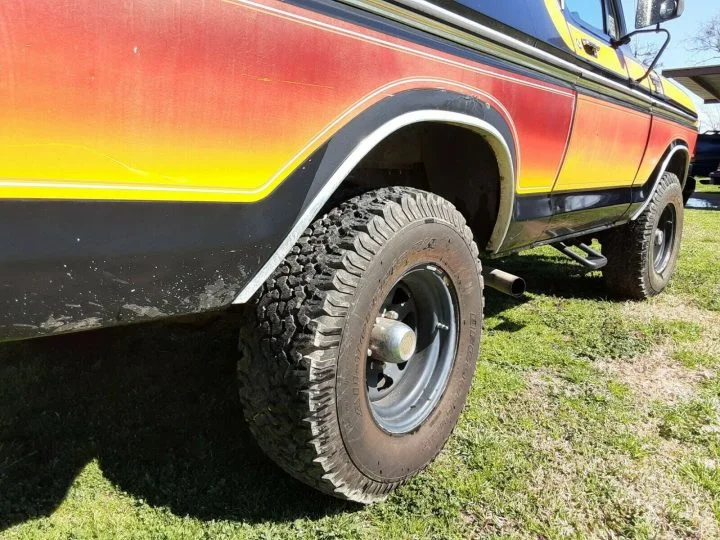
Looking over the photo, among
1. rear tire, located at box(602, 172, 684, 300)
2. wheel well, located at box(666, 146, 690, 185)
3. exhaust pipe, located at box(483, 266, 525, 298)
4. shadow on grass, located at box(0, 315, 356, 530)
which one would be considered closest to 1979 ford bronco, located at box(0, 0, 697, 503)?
exhaust pipe, located at box(483, 266, 525, 298)

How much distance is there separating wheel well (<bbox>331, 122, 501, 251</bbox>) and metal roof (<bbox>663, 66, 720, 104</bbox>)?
35.9ft

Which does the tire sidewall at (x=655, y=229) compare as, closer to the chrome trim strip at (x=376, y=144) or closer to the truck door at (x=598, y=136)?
the truck door at (x=598, y=136)

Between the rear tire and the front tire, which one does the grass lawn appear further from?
the rear tire

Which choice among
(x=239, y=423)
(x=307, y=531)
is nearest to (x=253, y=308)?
(x=307, y=531)

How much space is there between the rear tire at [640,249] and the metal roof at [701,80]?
28.2ft

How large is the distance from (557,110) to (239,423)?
1.87 meters

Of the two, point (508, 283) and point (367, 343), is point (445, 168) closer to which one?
point (508, 283)

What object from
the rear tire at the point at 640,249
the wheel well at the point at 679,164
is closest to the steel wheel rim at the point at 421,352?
the rear tire at the point at 640,249

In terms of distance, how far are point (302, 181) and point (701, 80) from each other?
1719 centimetres

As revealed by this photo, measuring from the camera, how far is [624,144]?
3.41 m

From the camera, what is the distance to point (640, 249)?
4098mm

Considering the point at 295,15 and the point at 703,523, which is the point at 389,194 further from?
the point at 703,523

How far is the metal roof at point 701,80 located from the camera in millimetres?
11807

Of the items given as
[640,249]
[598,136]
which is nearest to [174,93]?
[598,136]
